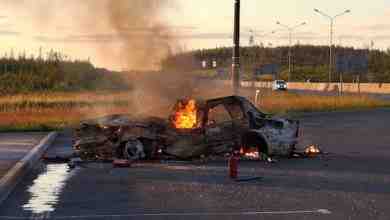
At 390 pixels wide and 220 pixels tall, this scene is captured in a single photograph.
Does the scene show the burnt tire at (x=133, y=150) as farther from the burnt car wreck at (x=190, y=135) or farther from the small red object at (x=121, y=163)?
the small red object at (x=121, y=163)

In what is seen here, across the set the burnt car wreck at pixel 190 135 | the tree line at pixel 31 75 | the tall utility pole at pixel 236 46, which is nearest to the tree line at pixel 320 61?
the tree line at pixel 31 75

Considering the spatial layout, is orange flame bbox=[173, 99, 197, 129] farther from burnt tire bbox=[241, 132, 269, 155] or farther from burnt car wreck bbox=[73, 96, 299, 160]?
burnt tire bbox=[241, 132, 269, 155]

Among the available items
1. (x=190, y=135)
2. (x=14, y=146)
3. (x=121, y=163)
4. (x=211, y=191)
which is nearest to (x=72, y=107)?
(x=14, y=146)

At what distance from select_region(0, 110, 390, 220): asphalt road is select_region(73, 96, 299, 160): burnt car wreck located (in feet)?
2.49

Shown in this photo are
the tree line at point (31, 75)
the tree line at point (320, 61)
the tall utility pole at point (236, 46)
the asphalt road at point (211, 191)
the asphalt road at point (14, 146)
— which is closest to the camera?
the asphalt road at point (211, 191)

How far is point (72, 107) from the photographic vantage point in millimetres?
42000

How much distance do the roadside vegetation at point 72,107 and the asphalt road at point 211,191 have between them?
177 inches

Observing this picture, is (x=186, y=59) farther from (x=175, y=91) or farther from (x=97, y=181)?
(x=97, y=181)

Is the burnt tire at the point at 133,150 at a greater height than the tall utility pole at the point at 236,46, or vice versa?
the tall utility pole at the point at 236,46

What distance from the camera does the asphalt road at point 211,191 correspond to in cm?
1117

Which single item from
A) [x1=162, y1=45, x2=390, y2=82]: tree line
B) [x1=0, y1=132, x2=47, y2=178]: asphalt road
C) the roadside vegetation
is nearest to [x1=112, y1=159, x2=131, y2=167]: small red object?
[x1=0, y1=132, x2=47, y2=178]: asphalt road

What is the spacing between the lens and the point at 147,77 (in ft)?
72.7

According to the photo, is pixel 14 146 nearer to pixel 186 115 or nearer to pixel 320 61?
pixel 186 115

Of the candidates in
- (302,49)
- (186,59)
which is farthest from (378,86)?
(302,49)
